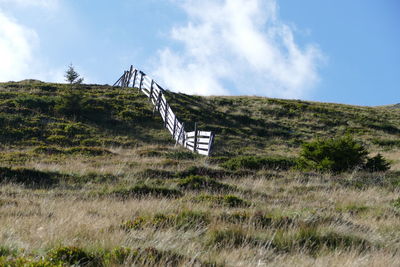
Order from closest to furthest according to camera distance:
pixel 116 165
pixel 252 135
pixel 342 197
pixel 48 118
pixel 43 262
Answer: pixel 43 262 < pixel 342 197 < pixel 116 165 < pixel 48 118 < pixel 252 135

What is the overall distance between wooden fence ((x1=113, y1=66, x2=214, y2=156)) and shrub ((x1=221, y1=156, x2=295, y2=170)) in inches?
97.7

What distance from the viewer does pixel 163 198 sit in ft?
24.2

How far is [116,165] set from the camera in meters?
12.2

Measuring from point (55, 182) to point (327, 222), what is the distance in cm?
713

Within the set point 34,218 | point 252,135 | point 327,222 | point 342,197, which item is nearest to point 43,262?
point 34,218

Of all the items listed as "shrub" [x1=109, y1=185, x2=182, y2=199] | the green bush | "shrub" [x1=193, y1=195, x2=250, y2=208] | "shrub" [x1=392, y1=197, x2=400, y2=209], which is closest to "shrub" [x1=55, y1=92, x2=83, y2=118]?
the green bush

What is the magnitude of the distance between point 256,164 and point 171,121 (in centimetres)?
876

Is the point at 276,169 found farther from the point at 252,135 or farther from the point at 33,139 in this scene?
the point at 33,139

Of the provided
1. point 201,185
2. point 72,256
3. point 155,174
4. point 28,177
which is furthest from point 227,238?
point 28,177

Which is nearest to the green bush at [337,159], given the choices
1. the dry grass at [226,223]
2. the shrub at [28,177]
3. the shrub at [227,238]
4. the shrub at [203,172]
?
the dry grass at [226,223]

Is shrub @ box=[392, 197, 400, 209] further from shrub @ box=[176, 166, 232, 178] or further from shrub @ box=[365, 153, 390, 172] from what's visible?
shrub @ box=[365, 153, 390, 172]

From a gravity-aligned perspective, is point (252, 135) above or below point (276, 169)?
above

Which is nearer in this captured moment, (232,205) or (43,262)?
(43,262)

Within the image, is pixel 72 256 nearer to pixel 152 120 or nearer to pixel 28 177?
pixel 28 177
